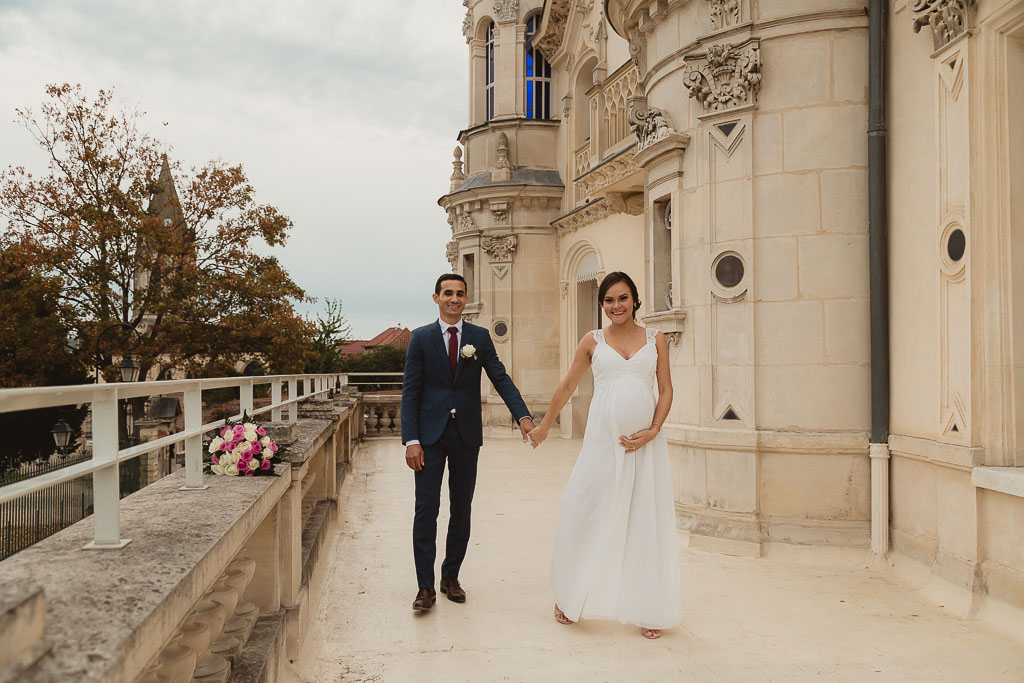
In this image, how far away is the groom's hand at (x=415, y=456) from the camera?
5.02m

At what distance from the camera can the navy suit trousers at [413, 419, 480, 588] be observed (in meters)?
5.16

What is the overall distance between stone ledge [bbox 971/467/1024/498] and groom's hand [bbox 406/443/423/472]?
3692 millimetres

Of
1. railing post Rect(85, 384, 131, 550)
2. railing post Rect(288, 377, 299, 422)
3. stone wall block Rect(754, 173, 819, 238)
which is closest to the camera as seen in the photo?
railing post Rect(85, 384, 131, 550)

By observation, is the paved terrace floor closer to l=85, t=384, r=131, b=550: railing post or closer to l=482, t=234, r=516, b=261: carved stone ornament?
l=85, t=384, r=131, b=550: railing post

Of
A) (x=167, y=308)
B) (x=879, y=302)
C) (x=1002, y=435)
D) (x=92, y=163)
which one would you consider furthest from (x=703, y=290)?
(x=92, y=163)

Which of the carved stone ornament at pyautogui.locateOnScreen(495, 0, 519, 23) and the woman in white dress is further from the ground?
the carved stone ornament at pyautogui.locateOnScreen(495, 0, 519, 23)

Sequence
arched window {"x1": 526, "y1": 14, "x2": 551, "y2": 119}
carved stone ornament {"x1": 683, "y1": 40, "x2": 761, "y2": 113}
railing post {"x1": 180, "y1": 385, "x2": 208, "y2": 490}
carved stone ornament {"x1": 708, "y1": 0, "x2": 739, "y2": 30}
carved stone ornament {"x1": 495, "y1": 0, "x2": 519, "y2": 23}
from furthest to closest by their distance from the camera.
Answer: arched window {"x1": 526, "y1": 14, "x2": 551, "y2": 119} < carved stone ornament {"x1": 495, "y1": 0, "x2": 519, "y2": 23} < carved stone ornament {"x1": 708, "y1": 0, "x2": 739, "y2": 30} < carved stone ornament {"x1": 683, "y1": 40, "x2": 761, "y2": 113} < railing post {"x1": 180, "y1": 385, "x2": 208, "y2": 490}

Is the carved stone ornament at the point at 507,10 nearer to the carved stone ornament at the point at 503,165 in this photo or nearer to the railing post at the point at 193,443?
the carved stone ornament at the point at 503,165

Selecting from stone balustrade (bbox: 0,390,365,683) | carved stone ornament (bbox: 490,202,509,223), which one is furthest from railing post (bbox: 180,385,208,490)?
carved stone ornament (bbox: 490,202,509,223)

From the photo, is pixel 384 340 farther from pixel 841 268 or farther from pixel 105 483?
pixel 105 483

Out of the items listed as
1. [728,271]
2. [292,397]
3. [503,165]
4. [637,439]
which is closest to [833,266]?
[728,271]

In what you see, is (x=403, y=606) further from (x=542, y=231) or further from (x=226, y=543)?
(x=542, y=231)

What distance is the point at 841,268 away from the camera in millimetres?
6914

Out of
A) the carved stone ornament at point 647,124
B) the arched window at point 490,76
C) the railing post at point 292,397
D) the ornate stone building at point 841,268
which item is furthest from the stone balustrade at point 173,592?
the arched window at point 490,76
